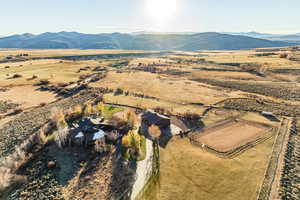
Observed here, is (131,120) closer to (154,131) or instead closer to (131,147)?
(154,131)

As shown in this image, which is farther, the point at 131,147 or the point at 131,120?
the point at 131,120

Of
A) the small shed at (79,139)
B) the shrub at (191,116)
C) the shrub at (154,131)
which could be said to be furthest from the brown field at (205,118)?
the small shed at (79,139)

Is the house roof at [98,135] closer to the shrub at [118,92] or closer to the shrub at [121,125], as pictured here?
the shrub at [121,125]

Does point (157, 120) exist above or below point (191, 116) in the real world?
above

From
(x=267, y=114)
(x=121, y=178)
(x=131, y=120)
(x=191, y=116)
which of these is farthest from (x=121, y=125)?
(x=267, y=114)

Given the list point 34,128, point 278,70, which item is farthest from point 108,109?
point 278,70

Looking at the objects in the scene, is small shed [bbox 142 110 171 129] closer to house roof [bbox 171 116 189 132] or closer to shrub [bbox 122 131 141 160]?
house roof [bbox 171 116 189 132]

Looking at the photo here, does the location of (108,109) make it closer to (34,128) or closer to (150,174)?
(34,128)
